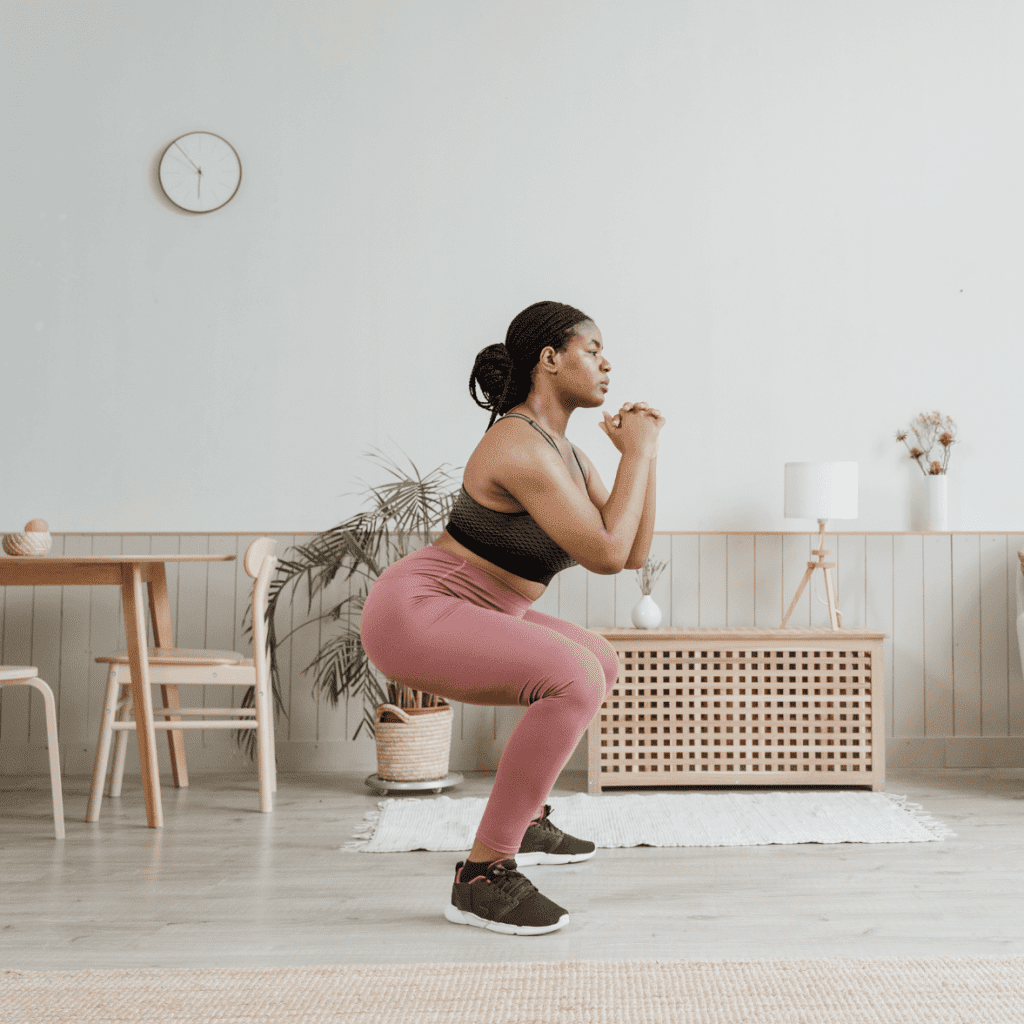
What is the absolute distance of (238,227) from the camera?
3.84 m

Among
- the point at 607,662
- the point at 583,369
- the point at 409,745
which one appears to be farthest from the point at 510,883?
the point at 409,745

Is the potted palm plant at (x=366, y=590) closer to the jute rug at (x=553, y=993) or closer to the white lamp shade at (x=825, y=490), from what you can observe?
the white lamp shade at (x=825, y=490)

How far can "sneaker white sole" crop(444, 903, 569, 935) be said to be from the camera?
1.85 meters

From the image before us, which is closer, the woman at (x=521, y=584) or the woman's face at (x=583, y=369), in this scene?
the woman at (x=521, y=584)

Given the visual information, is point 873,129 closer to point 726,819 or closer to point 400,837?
point 726,819

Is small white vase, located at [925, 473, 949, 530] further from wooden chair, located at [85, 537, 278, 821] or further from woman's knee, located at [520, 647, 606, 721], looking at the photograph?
wooden chair, located at [85, 537, 278, 821]

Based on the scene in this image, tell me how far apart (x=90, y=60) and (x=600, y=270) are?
85.0 inches

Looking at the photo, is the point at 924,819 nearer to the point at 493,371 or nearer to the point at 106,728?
the point at 493,371

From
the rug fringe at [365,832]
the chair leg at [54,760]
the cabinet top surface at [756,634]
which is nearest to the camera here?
the rug fringe at [365,832]

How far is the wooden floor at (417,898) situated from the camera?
1770 millimetres

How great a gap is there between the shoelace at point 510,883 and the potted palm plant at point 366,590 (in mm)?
1289

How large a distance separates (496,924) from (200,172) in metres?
3.10

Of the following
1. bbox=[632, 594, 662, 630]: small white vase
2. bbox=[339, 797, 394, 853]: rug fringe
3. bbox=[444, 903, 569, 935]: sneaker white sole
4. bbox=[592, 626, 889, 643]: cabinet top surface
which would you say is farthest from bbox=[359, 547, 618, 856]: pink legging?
bbox=[632, 594, 662, 630]: small white vase

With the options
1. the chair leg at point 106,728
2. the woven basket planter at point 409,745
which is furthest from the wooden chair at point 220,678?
the woven basket planter at point 409,745
